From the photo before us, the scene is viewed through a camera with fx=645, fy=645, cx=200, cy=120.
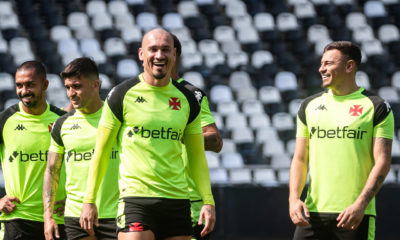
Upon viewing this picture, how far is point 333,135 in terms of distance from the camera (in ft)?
14.1

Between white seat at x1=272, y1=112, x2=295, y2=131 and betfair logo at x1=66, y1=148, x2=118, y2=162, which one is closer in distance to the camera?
betfair logo at x1=66, y1=148, x2=118, y2=162

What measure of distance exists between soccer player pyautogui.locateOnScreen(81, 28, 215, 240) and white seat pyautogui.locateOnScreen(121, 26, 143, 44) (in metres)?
10.5

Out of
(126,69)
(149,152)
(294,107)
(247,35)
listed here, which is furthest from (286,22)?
(149,152)

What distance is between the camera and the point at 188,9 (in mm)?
14797

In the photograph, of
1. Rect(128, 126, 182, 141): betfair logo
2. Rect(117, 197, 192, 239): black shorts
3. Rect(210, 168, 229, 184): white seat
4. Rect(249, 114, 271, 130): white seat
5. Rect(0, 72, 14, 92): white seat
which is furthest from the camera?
Rect(0, 72, 14, 92): white seat

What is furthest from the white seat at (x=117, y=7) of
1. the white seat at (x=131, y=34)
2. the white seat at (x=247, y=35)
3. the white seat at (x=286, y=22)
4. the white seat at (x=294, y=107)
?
the white seat at (x=294, y=107)

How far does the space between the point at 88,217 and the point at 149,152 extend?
1.72 feet

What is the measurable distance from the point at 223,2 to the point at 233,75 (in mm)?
2492

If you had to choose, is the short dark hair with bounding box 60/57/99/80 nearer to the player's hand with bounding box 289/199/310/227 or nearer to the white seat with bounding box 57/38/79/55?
the player's hand with bounding box 289/199/310/227

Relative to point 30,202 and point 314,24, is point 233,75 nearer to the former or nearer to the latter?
point 314,24

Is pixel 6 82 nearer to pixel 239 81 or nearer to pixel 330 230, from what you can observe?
pixel 239 81

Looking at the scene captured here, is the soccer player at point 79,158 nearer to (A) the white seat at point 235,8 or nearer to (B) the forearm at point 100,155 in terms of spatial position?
(B) the forearm at point 100,155

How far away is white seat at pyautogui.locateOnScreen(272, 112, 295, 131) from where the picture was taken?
482 inches

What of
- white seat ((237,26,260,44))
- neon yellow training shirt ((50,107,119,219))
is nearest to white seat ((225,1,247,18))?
white seat ((237,26,260,44))
